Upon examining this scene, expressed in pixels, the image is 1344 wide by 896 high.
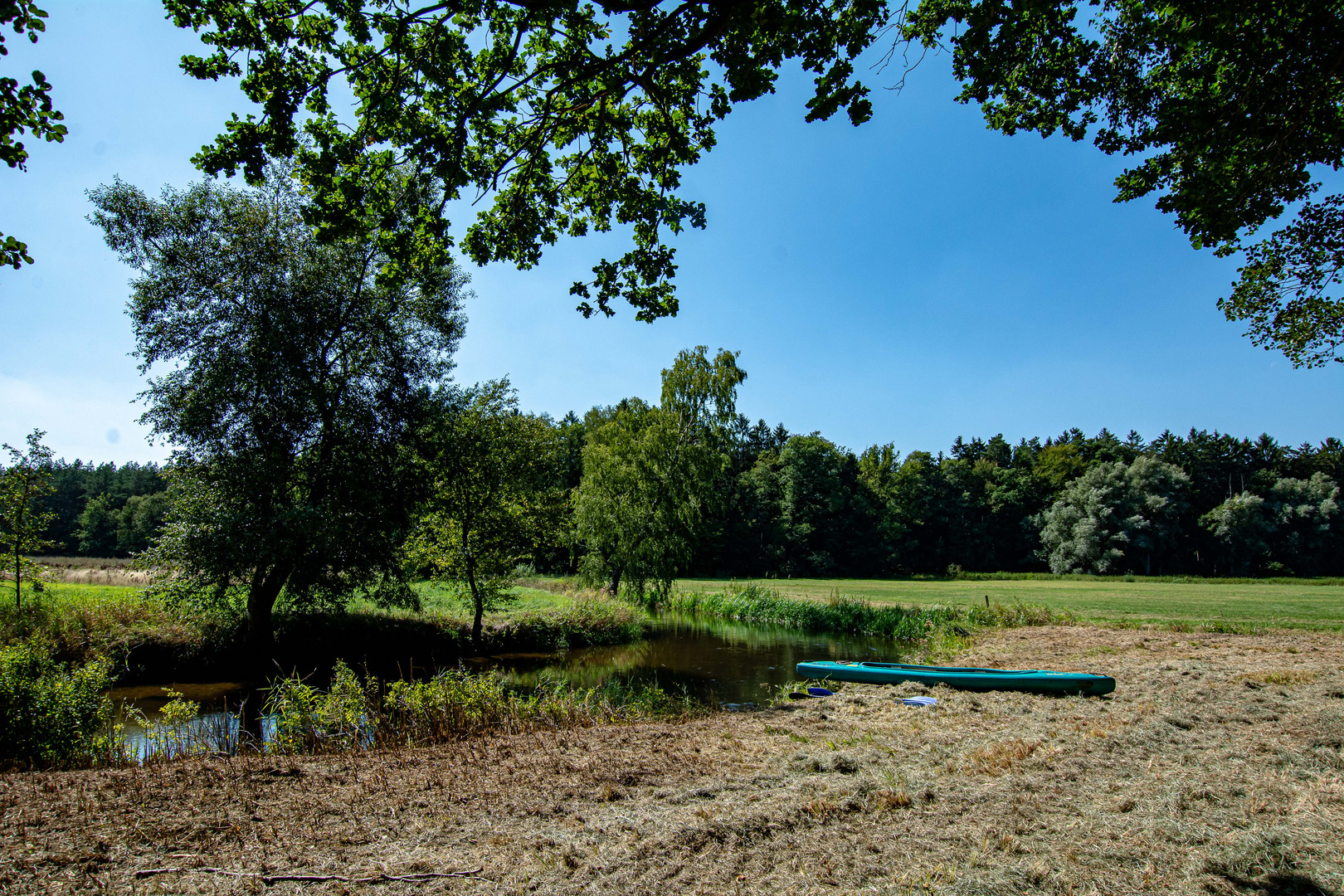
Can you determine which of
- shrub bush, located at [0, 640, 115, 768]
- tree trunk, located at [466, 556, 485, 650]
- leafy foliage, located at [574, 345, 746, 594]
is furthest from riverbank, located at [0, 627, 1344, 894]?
leafy foliage, located at [574, 345, 746, 594]

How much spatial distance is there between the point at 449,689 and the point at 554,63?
8.16 meters

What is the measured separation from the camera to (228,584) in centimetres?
1417

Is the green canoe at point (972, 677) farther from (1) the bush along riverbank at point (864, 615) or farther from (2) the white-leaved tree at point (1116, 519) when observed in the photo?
(2) the white-leaved tree at point (1116, 519)

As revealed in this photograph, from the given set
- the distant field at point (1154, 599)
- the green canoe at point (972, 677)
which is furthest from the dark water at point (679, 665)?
the distant field at point (1154, 599)

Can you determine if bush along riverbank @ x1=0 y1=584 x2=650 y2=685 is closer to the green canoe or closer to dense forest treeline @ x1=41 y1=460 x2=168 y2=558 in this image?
the green canoe

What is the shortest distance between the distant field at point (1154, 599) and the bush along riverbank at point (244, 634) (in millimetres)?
14676

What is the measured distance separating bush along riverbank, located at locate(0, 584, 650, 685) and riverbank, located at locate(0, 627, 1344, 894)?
5.90 meters

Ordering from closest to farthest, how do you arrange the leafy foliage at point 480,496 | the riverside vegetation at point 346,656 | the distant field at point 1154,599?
the riverside vegetation at point 346,656, the leafy foliage at point 480,496, the distant field at point 1154,599

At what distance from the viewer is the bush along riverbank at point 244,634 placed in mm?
12805

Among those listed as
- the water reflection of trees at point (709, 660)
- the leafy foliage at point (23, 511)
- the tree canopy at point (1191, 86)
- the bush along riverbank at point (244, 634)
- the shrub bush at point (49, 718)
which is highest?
the tree canopy at point (1191, 86)

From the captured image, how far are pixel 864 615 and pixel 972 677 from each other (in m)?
12.8

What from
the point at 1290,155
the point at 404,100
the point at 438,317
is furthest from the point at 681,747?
the point at 438,317

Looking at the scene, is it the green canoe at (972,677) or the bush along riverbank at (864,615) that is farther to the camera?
the bush along riverbank at (864,615)

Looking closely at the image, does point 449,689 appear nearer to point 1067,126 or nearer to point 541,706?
point 541,706
